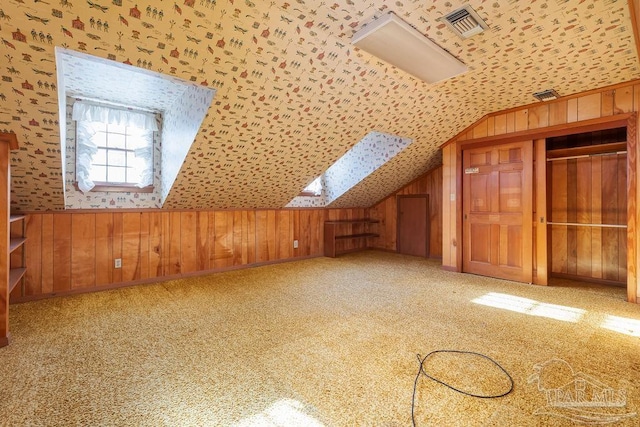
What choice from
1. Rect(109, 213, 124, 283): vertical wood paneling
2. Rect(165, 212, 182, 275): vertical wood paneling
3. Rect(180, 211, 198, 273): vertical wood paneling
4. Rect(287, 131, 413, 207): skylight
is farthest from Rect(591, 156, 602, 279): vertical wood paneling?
Rect(109, 213, 124, 283): vertical wood paneling

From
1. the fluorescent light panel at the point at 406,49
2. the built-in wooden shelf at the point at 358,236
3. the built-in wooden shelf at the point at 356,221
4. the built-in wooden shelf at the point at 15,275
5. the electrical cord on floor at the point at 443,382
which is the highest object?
the fluorescent light panel at the point at 406,49

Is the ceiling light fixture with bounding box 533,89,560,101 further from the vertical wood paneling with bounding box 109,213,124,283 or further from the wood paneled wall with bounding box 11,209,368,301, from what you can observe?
the vertical wood paneling with bounding box 109,213,124,283

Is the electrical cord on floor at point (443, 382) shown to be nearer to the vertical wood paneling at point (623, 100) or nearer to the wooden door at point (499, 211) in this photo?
the wooden door at point (499, 211)

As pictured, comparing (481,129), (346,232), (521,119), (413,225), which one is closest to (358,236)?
(346,232)

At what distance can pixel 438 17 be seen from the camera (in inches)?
82.2

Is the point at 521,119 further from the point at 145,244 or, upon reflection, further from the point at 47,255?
the point at 47,255

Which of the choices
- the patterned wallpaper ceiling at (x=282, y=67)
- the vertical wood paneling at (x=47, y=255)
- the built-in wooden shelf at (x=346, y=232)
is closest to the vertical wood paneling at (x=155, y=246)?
the patterned wallpaper ceiling at (x=282, y=67)

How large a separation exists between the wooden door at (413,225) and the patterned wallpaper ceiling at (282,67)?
214 cm

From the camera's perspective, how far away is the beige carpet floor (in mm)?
1395

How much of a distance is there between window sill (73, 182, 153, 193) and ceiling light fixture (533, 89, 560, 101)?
15.8 feet

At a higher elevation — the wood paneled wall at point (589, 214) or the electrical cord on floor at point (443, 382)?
the wood paneled wall at point (589, 214)

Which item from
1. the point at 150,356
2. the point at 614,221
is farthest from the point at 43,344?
the point at 614,221

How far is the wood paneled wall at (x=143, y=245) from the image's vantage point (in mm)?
3182

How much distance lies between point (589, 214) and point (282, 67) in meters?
4.17
